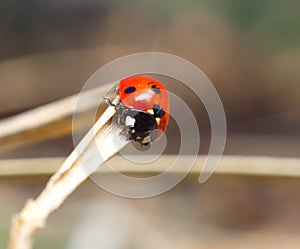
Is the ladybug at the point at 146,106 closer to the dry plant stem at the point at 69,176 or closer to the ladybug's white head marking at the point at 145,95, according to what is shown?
the ladybug's white head marking at the point at 145,95

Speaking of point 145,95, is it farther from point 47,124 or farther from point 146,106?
point 47,124

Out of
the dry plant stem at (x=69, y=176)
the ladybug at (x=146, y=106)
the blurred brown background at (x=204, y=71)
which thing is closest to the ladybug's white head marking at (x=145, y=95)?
the ladybug at (x=146, y=106)

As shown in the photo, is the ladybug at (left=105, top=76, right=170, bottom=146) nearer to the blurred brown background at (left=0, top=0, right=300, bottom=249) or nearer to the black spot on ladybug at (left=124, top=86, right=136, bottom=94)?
the black spot on ladybug at (left=124, top=86, right=136, bottom=94)

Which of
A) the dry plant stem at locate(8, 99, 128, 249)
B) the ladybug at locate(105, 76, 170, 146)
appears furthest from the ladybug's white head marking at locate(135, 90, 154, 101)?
the dry plant stem at locate(8, 99, 128, 249)

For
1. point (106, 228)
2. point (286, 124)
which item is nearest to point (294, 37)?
point (286, 124)

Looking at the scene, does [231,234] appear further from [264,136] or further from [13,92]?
[13,92]

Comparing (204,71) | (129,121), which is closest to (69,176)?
(129,121)
